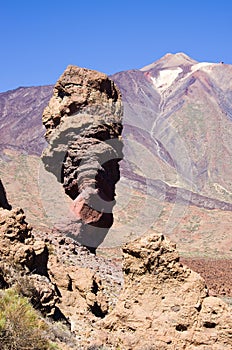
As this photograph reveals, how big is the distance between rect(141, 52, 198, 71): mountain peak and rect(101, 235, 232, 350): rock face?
468 ft

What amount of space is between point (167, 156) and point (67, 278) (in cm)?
8076

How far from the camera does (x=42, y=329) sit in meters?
6.73

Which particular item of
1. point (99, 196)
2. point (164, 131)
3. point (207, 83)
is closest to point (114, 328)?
point (99, 196)

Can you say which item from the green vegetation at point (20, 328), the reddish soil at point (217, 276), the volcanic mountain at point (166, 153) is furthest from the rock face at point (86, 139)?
the green vegetation at point (20, 328)

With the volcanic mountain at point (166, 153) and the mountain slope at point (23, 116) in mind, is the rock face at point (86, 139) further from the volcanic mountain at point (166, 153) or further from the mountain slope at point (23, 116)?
the mountain slope at point (23, 116)

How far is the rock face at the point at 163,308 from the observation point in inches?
287

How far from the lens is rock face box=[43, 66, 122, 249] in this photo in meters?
14.8

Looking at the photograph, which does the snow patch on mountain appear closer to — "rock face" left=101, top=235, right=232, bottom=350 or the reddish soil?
the reddish soil

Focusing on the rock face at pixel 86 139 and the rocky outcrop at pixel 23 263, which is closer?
the rocky outcrop at pixel 23 263

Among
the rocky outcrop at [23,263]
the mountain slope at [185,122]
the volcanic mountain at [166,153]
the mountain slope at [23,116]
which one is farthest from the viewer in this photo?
the mountain slope at [23,116]

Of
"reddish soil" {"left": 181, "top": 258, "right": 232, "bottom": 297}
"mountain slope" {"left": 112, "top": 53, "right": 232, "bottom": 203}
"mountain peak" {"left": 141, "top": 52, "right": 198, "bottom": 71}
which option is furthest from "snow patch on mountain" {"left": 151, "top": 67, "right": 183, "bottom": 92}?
"reddish soil" {"left": 181, "top": 258, "right": 232, "bottom": 297}

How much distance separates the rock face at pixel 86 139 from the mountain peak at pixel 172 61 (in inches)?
5321

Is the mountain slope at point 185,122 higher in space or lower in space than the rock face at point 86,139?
lower

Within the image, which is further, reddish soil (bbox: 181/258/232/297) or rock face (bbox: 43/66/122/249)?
reddish soil (bbox: 181/258/232/297)
